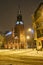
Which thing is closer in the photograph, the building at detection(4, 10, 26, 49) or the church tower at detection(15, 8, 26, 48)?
the building at detection(4, 10, 26, 49)

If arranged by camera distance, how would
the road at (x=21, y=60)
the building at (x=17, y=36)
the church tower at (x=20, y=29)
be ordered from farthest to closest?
the church tower at (x=20, y=29) < the building at (x=17, y=36) < the road at (x=21, y=60)

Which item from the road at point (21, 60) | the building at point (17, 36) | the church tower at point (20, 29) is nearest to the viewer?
the road at point (21, 60)

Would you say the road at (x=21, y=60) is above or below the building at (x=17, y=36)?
below

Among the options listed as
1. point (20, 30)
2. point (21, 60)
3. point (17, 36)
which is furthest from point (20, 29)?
point (21, 60)

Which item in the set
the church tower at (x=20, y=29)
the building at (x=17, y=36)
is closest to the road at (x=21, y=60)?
the building at (x=17, y=36)

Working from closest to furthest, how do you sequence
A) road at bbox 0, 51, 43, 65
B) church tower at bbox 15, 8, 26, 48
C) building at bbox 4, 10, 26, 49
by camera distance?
road at bbox 0, 51, 43, 65 < building at bbox 4, 10, 26, 49 < church tower at bbox 15, 8, 26, 48

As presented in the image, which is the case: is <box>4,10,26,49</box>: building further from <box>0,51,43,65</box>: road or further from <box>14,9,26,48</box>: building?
<box>0,51,43,65</box>: road

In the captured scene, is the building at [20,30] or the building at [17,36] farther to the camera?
the building at [20,30]

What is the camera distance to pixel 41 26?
3944 centimetres

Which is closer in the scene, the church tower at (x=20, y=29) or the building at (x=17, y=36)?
the building at (x=17, y=36)

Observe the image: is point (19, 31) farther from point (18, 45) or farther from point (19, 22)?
Answer: point (18, 45)

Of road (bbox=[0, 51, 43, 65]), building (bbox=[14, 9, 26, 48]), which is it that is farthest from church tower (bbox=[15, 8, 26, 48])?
road (bbox=[0, 51, 43, 65])

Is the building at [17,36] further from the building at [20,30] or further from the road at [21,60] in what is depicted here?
the road at [21,60]

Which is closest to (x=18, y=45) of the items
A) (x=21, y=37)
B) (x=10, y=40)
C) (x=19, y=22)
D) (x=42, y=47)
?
(x=10, y=40)
